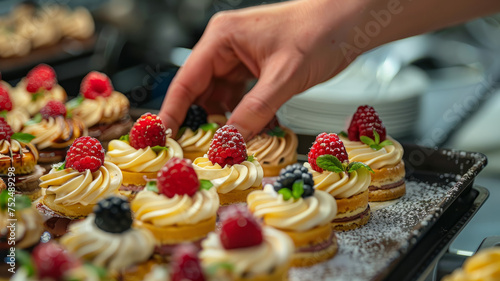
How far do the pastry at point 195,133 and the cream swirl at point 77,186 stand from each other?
1.89ft

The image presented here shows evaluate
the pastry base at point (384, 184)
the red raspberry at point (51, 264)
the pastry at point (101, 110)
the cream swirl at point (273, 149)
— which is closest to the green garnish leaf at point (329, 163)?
the pastry base at point (384, 184)

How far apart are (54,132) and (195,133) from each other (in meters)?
0.70

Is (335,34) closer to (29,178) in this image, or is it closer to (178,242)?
(178,242)

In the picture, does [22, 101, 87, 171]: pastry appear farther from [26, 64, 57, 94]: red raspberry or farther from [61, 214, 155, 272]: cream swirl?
[61, 214, 155, 272]: cream swirl

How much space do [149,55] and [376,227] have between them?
3.02 metres

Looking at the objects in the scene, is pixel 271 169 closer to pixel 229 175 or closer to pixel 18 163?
pixel 229 175

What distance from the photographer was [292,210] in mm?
2070

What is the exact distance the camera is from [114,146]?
9.10 ft

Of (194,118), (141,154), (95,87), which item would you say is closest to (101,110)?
(95,87)

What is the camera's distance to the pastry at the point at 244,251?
1.66 meters

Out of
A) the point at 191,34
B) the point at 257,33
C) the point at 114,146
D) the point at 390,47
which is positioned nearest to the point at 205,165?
the point at 114,146

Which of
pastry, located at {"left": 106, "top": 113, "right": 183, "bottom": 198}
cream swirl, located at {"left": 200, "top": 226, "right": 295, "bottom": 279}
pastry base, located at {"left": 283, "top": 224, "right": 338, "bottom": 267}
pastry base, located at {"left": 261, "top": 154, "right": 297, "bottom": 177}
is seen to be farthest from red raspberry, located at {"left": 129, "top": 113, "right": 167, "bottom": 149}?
cream swirl, located at {"left": 200, "top": 226, "right": 295, "bottom": 279}

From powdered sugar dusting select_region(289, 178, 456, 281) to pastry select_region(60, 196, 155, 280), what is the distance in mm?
501

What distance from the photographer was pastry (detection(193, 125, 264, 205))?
8.09 feet
